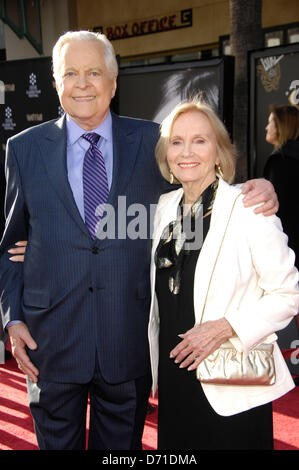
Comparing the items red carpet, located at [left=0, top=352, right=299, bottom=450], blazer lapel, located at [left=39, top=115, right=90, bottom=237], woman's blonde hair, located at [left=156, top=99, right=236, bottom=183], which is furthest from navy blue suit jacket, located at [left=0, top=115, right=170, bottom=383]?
red carpet, located at [left=0, top=352, right=299, bottom=450]

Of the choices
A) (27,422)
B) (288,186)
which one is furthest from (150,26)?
(27,422)

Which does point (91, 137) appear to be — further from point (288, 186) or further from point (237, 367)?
point (288, 186)

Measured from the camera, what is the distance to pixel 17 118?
5.84m

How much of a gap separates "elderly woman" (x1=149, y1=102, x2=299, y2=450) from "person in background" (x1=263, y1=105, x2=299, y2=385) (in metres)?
2.25

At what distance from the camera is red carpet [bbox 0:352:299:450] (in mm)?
3471

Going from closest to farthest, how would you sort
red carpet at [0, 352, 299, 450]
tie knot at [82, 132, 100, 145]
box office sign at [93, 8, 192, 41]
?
tie knot at [82, 132, 100, 145]
red carpet at [0, 352, 299, 450]
box office sign at [93, 8, 192, 41]

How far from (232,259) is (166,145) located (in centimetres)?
55

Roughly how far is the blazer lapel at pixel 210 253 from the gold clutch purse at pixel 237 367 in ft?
0.08

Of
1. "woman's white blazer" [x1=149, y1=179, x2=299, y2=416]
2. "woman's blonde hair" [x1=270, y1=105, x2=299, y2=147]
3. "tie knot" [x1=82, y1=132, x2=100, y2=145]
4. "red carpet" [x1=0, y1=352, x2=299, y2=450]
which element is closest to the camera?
"woman's white blazer" [x1=149, y1=179, x2=299, y2=416]

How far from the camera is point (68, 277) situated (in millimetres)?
2172

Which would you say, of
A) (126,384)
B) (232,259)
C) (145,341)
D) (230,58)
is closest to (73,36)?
(232,259)

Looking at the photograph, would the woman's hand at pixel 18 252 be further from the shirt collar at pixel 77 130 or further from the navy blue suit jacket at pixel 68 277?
the shirt collar at pixel 77 130

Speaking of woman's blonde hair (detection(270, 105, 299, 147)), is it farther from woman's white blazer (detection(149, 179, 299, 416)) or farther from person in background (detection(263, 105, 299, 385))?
woman's white blazer (detection(149, 179, 299, 416))

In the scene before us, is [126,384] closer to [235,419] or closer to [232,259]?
[235,419]
